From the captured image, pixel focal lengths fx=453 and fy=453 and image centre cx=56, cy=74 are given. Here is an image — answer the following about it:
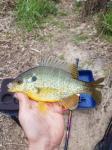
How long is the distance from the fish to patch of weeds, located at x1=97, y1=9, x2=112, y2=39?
1.96 meters

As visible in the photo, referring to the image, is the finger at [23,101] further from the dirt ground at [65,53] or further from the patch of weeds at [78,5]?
the patch of weeds at [78,5]

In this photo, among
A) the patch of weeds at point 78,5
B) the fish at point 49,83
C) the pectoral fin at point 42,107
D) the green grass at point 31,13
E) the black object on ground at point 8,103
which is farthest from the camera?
the patch of weeds at point 78,5

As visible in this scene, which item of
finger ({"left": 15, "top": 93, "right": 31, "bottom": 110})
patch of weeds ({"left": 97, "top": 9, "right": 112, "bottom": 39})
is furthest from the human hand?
patch of weeds ({"left": 97, "top": 9, "right": 112, "bottom": 39})

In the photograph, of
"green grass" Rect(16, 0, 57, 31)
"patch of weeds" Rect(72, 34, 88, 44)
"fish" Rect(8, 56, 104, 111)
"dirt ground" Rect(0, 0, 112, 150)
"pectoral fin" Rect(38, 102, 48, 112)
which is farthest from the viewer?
"green grass" Rect(16, 0, 57, 31)

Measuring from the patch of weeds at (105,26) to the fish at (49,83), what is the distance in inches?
77.1

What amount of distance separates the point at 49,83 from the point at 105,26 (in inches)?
82.4

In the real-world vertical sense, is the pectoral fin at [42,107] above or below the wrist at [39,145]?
above

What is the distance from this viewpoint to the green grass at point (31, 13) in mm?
4693

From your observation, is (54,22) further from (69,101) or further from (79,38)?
(69,101)

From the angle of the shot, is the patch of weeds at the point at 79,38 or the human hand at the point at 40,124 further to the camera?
the patch of weeds at the point at 79,38

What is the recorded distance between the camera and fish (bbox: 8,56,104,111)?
8.52ft

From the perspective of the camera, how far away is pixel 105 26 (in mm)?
4566

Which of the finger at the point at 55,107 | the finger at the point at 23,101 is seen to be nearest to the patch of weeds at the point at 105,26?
the finger at the point at 55,107

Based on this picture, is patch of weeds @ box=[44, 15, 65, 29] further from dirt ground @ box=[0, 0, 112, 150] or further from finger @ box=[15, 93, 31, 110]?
finger @ box=[15, 93, 31, 110]
